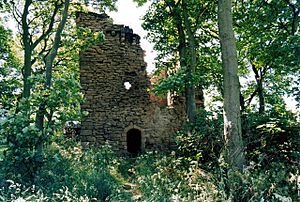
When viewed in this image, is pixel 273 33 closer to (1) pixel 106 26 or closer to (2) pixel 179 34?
(2) pixel 179 34

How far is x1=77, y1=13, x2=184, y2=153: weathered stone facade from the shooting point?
11812 mm

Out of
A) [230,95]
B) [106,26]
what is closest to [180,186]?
[230,95]

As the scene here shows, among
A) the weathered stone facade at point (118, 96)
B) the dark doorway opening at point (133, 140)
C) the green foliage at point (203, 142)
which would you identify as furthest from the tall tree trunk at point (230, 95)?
the dark doorway opening at point (133, 140)

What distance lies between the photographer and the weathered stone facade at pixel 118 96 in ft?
38.8

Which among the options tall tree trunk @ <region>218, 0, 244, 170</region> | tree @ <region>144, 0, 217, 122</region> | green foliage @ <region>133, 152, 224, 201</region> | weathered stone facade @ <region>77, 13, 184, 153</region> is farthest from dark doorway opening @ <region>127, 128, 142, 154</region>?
tall tree trunk @ <region>218, 0, 244, 170</region>

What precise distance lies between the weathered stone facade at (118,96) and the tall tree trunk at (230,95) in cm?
589

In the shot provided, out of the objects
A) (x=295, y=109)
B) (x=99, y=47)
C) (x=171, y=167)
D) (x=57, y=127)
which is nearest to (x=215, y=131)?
(x=171, y=167)

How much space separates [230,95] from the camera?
6.55 metres

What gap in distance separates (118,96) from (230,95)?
6336 millimetres

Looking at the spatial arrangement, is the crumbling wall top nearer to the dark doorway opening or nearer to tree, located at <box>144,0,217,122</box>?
tree, located at <box>144,0,217,122</box>

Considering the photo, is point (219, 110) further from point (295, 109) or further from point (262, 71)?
point (262, 71)

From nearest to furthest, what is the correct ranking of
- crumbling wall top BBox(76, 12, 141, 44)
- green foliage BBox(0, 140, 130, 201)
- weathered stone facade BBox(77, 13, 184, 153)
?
1. green foliage BBox(0, 140, 130, 201)
2. weathered stone facade BBox(77, 13, 184, 153)
3. crumbling wall top BBox(76, 12, 141, 44)

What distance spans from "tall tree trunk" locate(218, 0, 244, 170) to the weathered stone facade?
5.89 m

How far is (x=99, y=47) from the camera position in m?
12.4
